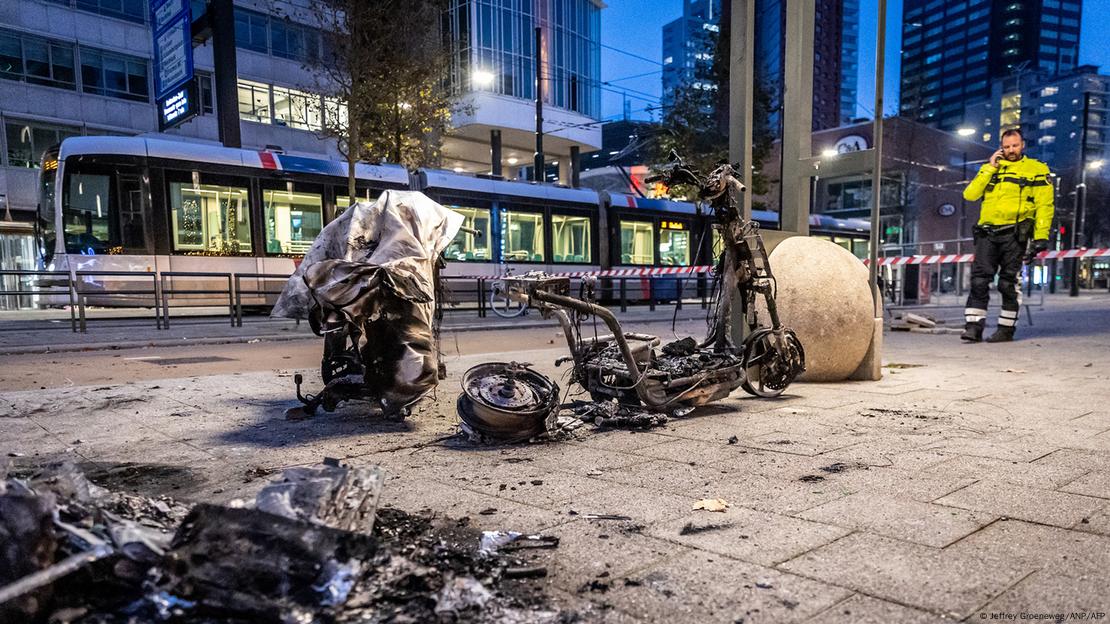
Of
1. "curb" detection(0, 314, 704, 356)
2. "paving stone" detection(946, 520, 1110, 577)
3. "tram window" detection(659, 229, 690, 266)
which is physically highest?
"tram window" detection(659, 229, 690, 266)

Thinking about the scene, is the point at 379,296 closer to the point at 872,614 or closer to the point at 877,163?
the point at 872,614

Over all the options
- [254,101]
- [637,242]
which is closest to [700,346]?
[637,242]

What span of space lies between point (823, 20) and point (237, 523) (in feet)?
343

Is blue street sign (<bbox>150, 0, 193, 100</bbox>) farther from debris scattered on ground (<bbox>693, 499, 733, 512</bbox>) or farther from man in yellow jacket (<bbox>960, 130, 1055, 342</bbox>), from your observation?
debris scattered on ground (<bbox>693, 499, 733, 512</bbox>)

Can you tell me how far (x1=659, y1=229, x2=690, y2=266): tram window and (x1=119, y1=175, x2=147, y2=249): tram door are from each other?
14654 millimetres

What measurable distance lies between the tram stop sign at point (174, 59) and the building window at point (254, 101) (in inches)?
488

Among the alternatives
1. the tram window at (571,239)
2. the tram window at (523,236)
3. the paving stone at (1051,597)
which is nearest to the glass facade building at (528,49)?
the tram window at (571,239)

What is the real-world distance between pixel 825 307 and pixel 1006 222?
497 centimetres

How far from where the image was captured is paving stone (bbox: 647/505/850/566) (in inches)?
88.1

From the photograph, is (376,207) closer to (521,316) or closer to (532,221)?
(521,316)

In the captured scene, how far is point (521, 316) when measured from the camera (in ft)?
54.1

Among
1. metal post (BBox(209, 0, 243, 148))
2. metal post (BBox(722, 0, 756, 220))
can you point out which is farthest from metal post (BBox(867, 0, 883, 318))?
metal post (BBox(209, 0, 243, 148))

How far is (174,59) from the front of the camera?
1606cm

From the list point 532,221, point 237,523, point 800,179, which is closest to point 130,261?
point 532,221
